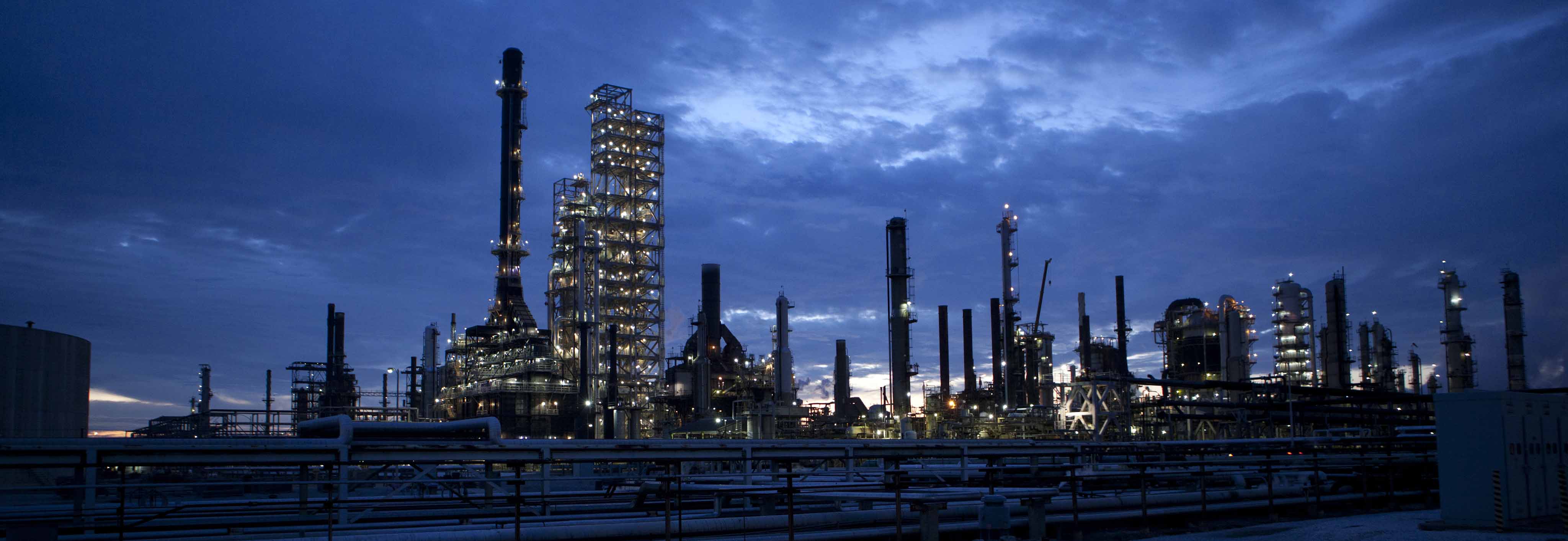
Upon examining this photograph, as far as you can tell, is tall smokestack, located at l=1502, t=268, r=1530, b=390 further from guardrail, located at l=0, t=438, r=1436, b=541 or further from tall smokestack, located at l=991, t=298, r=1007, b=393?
guardrail, located at l=0, t=438, r=1436, b=541

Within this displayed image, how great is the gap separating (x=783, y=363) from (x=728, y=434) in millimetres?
6811

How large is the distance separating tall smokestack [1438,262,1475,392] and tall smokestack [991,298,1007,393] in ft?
132

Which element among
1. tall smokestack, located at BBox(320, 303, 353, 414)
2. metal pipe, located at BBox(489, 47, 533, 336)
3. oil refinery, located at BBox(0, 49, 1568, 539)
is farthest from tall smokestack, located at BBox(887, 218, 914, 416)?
tall smokestack, located at BBox(320, 303, 353, 414)

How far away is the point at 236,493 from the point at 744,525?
19.6 metres

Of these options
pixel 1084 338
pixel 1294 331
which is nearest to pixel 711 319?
pixel 1084 338

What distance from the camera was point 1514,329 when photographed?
3659 inches

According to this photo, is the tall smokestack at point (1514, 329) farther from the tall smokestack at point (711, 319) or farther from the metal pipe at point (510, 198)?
the metal pipe at point (510, 198)

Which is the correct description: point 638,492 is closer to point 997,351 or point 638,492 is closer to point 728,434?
point 728,434

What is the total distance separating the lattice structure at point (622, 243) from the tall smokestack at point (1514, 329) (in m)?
73.5

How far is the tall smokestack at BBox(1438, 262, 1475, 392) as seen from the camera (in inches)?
3826

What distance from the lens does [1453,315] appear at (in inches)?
3848

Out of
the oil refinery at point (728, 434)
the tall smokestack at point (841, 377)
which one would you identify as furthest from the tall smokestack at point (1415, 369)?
the tall smokestack at point (841, 377)

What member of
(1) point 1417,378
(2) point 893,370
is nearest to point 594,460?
(2) point 893,370

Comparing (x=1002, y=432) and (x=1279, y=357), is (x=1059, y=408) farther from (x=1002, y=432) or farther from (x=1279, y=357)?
(x=1279, y=357)
